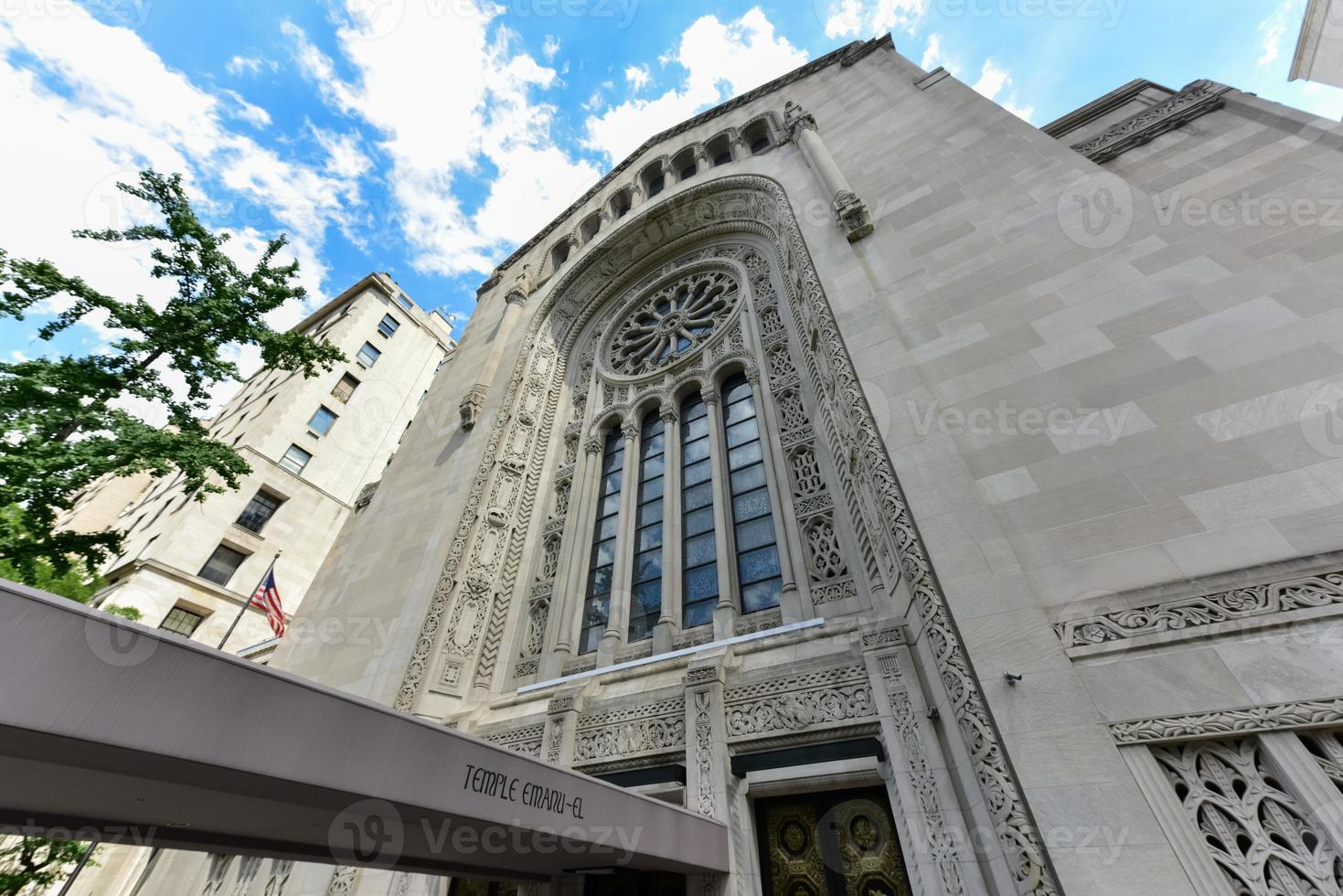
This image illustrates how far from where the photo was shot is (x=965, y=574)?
4.84 metres

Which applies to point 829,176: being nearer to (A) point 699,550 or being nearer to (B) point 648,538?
(A) point 699,550

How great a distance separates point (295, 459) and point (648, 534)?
76.4 feet

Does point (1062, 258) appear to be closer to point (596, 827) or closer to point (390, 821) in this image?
point (596, 827)

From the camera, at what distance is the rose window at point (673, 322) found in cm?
1300

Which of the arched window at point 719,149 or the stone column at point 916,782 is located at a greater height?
the arched window at point 719,149

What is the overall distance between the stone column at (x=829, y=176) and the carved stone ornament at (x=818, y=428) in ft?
2.77

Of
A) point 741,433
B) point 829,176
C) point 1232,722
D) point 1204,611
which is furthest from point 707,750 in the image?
point 829,176

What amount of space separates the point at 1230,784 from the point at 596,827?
4.19m

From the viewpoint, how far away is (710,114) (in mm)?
18328

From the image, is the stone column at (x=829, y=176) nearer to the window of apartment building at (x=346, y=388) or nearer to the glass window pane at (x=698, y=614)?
the glass window pane at (x=698, y=614)

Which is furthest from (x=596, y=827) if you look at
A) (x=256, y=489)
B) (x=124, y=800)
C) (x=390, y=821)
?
(x=256, y=489)

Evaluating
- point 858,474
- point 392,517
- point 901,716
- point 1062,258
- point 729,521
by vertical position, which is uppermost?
point 392,517

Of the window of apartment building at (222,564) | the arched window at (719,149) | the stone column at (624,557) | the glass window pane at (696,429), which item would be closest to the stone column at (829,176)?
the arched window at (719,149)

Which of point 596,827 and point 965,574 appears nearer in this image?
point 596,827
